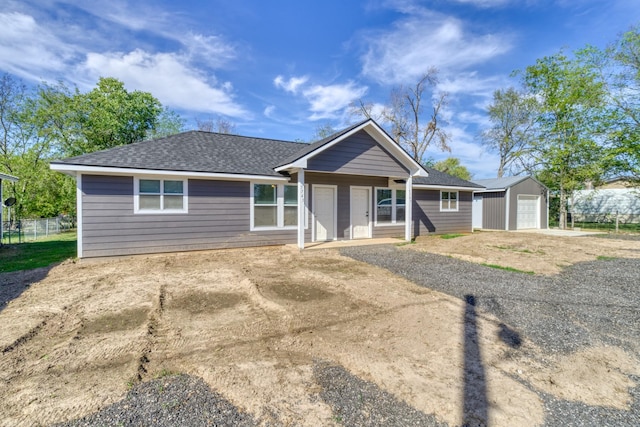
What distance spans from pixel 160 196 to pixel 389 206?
8.77 m

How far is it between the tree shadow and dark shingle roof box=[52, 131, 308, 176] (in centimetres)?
773

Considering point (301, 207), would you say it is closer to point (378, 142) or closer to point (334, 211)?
point (334, 211)

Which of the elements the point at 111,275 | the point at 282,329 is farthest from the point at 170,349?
the point at 111,275

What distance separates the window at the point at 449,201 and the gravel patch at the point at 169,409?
45.2 ft

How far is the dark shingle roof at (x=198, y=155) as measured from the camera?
26.0 feet

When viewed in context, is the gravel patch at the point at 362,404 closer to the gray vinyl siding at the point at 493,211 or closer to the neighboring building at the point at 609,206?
the gray vinyl siding at the point at 493,211

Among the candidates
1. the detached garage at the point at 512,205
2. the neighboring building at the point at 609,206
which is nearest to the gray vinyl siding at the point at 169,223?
the detached garage at the point at 512,205

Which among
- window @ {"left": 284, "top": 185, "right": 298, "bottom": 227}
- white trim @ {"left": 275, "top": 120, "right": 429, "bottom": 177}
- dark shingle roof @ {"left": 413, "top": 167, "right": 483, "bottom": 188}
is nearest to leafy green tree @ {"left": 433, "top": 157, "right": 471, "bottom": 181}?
dark shingle roof @ {"left": 413, "top": 167, "right": 483, "bottom": 188}

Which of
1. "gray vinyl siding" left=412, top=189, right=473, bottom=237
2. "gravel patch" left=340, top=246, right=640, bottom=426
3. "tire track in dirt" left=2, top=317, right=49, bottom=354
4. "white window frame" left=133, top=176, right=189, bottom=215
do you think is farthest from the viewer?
"gray vinyl siding" left=412, top=189, right=473, bottom=237

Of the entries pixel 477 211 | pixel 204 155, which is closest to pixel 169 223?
pixel 204 155

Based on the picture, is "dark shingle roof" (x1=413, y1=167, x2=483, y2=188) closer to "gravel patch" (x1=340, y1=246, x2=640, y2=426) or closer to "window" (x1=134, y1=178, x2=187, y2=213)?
"gravel patch" (x1=340, y1=246, x2=640, y2=426)

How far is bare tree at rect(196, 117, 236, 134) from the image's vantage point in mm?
30641

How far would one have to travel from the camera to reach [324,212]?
35.7ft

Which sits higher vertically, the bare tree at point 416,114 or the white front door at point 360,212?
the bare tree at point 416,114
